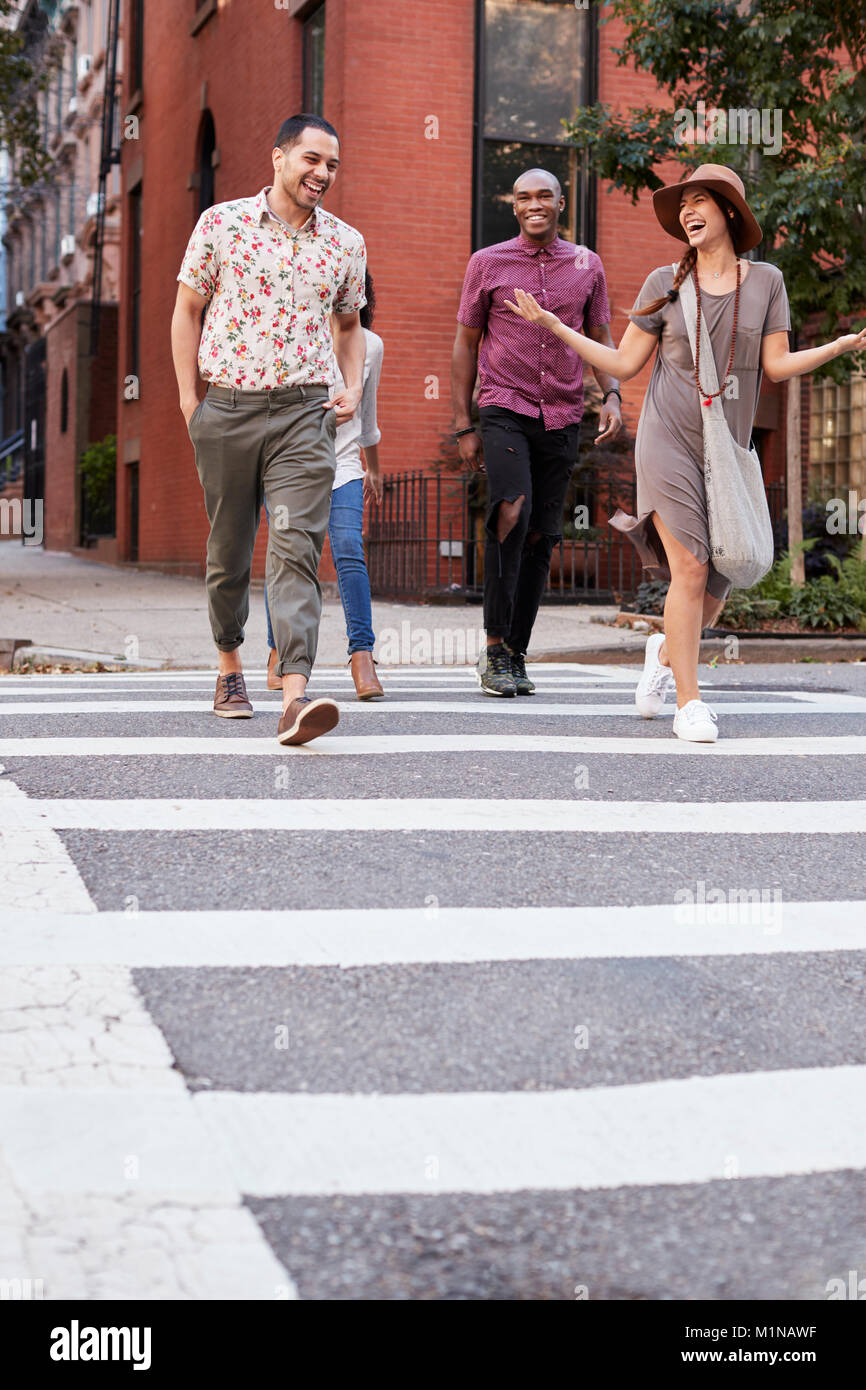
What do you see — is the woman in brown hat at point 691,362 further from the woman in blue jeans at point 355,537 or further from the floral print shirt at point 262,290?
the woman in blue jeans at point 355,537

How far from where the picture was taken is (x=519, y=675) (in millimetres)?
7672

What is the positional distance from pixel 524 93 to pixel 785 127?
444cm

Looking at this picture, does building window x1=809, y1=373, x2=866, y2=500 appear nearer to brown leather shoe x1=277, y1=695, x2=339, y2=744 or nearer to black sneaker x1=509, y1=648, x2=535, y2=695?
black sneaker x1=509, y1=648, x2=535, y2=695

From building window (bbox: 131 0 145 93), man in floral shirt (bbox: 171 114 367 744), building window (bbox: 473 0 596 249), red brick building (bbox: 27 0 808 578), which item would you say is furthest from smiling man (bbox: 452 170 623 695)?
building window (bbox: 131 0 145 93)

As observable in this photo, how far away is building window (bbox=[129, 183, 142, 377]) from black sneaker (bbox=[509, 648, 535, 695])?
20.0 m

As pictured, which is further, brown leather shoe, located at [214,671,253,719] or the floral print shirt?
brown leather shoe, located at [214,671,253,719]

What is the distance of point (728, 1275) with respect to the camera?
76.3 inches

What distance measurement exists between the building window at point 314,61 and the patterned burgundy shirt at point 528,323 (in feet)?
34.1

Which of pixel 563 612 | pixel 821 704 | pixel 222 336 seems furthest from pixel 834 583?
pixel 222 336

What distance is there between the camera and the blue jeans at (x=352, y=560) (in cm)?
724

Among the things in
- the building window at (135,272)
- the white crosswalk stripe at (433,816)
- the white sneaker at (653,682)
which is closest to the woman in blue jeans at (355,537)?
the white sneaker at (653,682)

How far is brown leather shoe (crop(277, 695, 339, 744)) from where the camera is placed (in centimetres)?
529

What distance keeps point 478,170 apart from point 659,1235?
15326 millimetres
